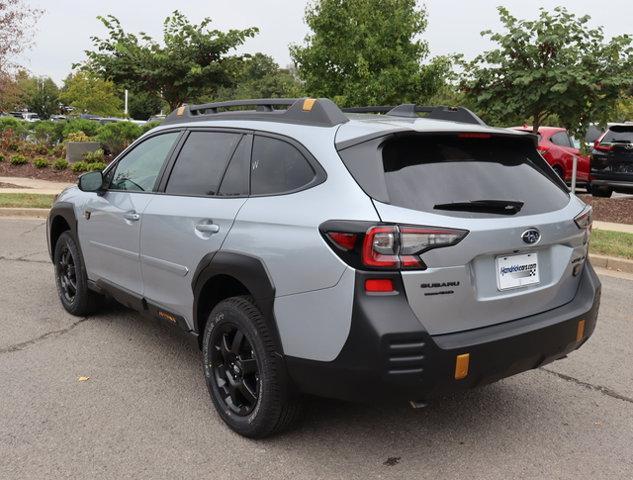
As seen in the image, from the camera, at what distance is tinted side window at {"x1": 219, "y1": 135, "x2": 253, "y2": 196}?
11.5ft

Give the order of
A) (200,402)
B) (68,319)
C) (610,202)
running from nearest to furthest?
(200,402), (68,319), (610,202)

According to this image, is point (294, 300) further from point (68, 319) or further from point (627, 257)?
point (627, 257)

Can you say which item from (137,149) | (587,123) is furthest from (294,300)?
(587,123)

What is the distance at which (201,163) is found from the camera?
3889 mm

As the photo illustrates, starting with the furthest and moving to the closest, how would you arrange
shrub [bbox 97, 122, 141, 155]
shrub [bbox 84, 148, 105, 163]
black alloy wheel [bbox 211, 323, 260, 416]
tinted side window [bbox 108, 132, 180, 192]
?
shrub [bbox 97, 122, 141, 155] → shrub [bbox 84, 148, 105, 163] → tinted side window [bbox 108, 132, 180, 192] → black alloy wheel [bbox 211, 323, 260, 416]

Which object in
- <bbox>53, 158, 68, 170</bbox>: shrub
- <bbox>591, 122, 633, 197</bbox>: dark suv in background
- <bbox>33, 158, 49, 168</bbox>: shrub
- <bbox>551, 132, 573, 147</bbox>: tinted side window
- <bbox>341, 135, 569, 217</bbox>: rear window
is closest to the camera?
<bbox>341, 135, 569, 217</bbox>: rear window

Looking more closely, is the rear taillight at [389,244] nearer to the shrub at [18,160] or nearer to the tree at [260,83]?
the tree at [260,83]

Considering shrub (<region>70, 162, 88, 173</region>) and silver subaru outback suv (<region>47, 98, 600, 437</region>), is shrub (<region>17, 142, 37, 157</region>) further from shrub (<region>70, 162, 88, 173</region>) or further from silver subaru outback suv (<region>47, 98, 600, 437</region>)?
silver subaru outback suv (<region>47, 98, 600, 437</region>)

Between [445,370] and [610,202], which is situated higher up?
[445,370]

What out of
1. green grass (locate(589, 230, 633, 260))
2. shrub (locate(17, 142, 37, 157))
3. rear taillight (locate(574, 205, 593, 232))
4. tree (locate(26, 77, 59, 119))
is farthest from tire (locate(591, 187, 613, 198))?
tree (locate(26, 77, 59, 119))

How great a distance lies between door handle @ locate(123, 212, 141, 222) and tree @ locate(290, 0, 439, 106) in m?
11.2

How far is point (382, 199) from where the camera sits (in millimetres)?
2824

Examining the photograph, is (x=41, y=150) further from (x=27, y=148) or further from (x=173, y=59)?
(x=173, y=59)

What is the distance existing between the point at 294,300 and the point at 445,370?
2.41ft
